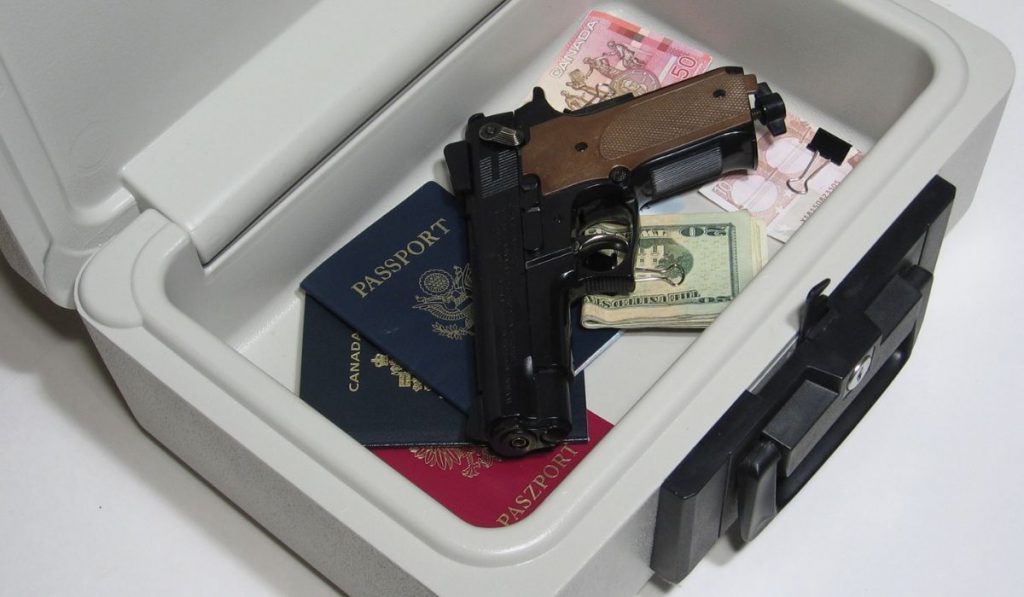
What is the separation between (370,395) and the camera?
997 millimetres

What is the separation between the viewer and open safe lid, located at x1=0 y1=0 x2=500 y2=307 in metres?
0.87

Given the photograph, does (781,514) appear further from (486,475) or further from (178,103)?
(178,103)

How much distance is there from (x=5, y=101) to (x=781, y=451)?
1.64 ft

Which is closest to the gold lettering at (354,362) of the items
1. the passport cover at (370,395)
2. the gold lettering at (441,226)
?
the passport cover at (370,395)

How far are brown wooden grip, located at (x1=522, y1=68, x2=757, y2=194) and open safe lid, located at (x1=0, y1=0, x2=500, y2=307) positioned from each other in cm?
12

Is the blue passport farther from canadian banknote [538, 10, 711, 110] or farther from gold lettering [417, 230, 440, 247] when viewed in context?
canadian banknote [538, 10, 711, 110]

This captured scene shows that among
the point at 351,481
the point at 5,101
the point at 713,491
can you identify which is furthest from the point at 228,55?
the point at 713,491

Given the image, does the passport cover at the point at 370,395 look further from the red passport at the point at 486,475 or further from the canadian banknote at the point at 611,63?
the canadian banknote at the point at 611,63

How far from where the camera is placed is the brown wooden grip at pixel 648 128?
1.01m

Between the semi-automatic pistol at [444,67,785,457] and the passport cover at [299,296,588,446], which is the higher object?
the semi-automatic pistol at [444,67,785,457]

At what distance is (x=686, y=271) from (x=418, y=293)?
19 centimetres

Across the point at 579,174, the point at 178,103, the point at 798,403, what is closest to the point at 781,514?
the point at 798,403

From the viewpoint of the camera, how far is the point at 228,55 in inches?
38.3

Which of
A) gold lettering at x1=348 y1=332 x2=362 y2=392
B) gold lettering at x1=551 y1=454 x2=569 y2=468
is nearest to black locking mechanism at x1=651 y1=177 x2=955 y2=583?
gold lettering at x1=551 y1=454 x2=569 y2=468
